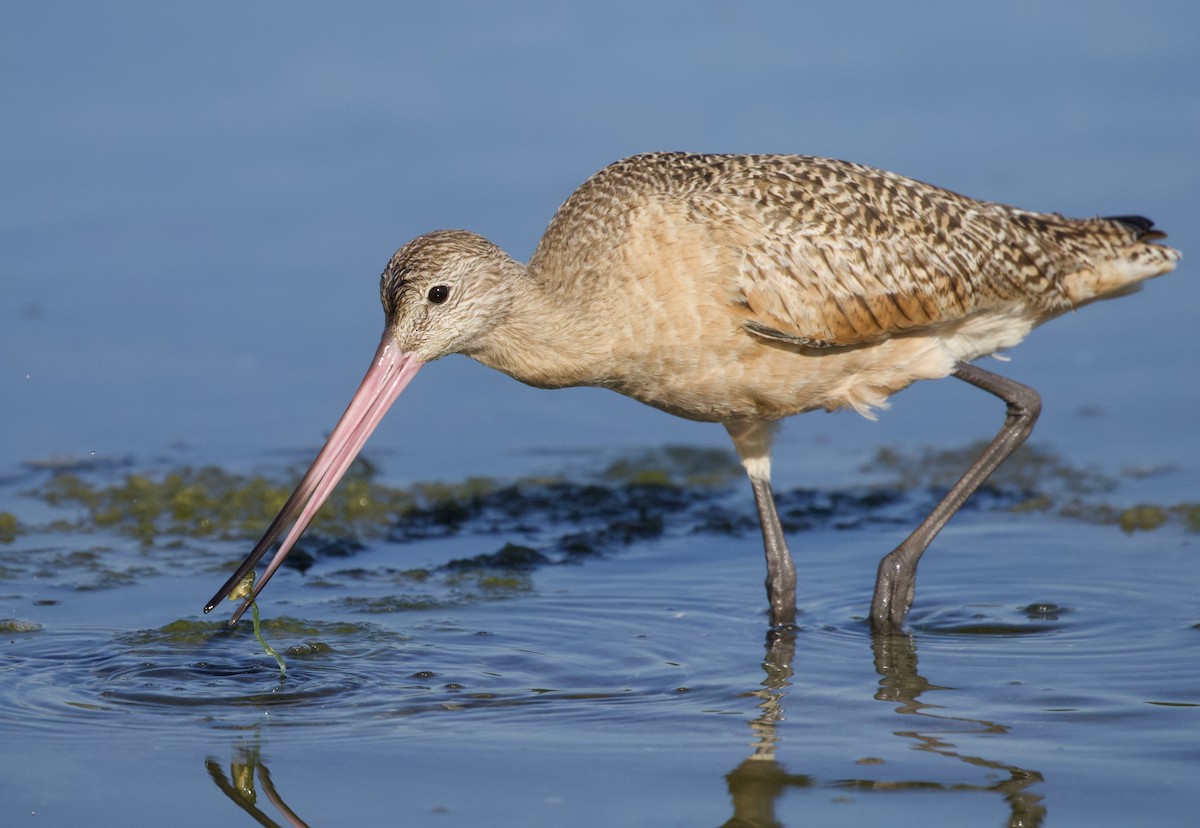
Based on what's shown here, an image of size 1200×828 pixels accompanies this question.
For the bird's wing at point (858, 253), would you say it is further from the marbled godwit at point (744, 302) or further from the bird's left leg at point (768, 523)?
the bird's left leg at point (768, 523)

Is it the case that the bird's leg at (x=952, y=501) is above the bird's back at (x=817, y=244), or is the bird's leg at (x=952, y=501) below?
below

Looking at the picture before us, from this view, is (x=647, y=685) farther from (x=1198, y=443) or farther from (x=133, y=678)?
(x=1198, y=443)

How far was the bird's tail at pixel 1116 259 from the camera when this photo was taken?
6898mm

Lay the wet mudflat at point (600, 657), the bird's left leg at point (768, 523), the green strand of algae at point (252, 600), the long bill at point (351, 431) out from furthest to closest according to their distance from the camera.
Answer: the bird's left leg at point (768, 523) < the long bill at point (351, 431) < the green strand of algae at point (252, 600) < the wet mudflat at point (600, 657)

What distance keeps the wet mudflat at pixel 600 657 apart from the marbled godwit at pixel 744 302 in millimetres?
443

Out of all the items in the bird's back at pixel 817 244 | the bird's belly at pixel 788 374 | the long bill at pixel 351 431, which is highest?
the bird's back at pixel 817 244

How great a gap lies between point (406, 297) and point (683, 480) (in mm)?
3079

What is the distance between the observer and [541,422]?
9.07 metres

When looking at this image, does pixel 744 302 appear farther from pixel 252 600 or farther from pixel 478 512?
pixel 478 512

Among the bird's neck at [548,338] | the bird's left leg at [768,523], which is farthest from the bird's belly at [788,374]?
the bird's left leg at [768,523]

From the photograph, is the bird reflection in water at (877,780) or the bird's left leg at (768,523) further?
the bird's left leg at (768,523)

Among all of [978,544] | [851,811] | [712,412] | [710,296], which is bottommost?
[851,811]

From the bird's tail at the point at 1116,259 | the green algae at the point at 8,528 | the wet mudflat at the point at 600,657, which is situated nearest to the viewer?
the wet mudflat at the point at 600,657

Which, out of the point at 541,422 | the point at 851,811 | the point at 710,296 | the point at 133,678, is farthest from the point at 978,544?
the point at 133,678
